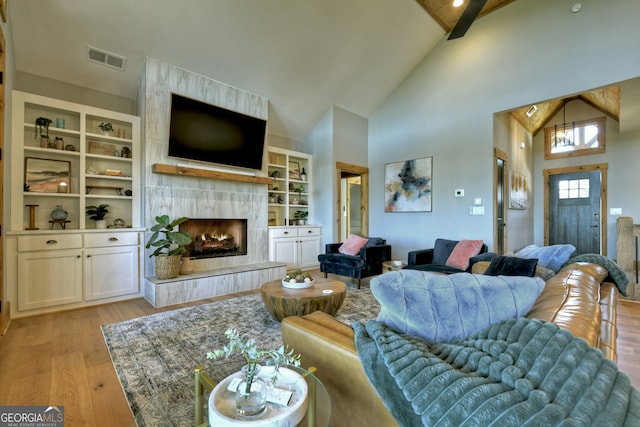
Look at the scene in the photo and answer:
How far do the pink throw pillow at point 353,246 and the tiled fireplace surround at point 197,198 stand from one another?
3.46 feet

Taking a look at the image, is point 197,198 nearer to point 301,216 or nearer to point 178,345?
point 301,216

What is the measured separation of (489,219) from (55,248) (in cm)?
595

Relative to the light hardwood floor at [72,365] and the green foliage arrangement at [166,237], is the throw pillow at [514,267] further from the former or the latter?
the green foliage arrangement at [166,237]

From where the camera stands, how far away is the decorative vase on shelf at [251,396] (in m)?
0.86

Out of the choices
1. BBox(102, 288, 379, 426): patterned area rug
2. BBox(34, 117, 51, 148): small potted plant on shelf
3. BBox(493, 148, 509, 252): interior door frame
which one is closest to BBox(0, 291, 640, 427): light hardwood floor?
BBox(102, 288, 379, 426): patterned area rug

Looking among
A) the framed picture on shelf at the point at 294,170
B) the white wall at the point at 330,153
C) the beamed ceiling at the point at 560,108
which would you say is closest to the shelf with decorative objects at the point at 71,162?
the framed picture on shelf at the point at 294,170

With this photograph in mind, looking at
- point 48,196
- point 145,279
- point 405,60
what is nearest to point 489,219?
point 405,60

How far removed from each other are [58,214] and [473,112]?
629cm

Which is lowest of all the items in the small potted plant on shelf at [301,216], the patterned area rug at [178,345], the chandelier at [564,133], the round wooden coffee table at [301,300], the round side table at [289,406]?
the patterned area rug at [178,345]

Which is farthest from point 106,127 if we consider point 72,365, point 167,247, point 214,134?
point 72,365

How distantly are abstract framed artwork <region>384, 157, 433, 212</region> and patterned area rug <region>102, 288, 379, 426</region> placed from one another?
8.21 ft

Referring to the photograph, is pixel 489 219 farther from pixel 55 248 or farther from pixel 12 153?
pixel 12 153

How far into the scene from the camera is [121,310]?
10.8 ft

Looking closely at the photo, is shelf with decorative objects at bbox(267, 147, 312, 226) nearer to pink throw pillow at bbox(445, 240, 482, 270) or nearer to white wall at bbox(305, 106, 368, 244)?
white wall at bbox(305, 106, 368, 244)
